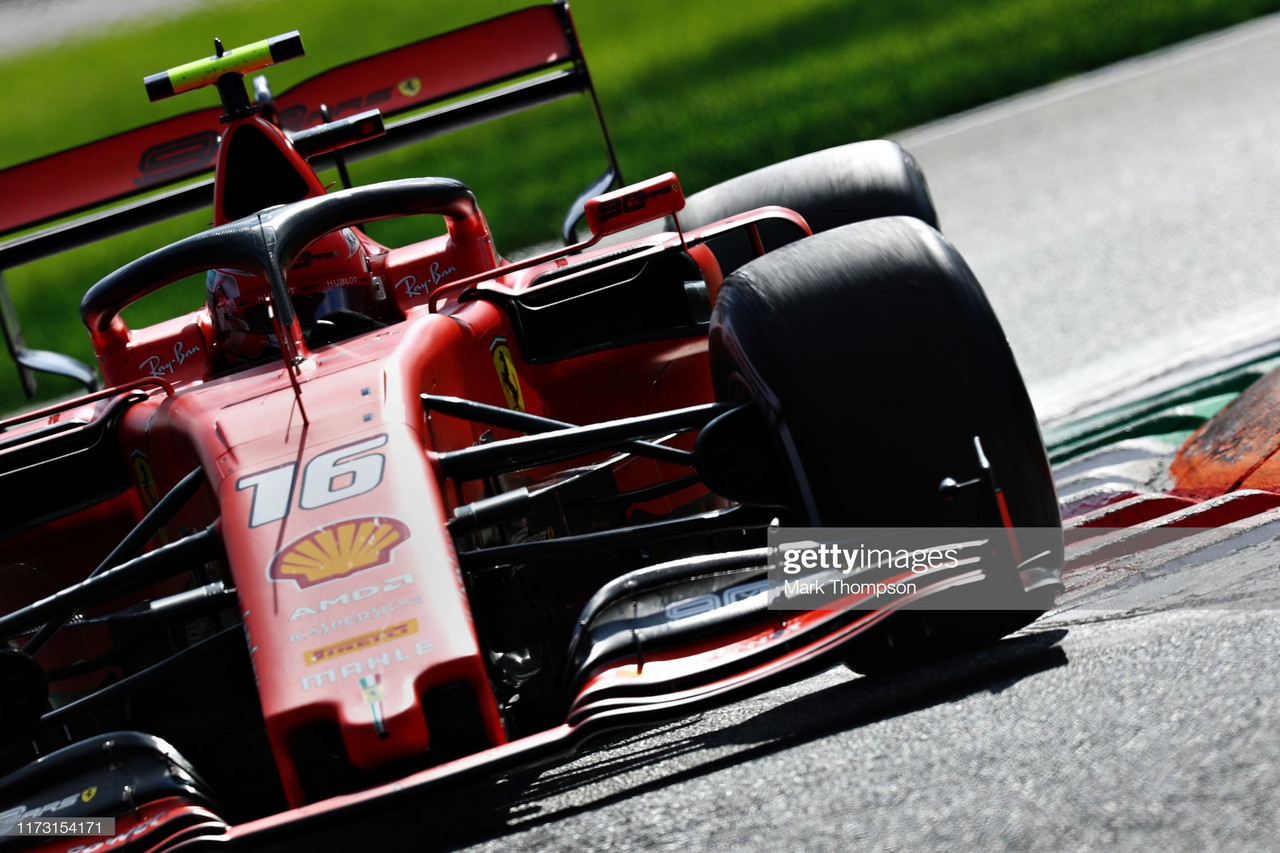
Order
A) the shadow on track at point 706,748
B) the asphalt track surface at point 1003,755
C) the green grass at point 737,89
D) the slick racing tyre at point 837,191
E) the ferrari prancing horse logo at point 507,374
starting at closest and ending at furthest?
the asphalt track surface at point 1003,755, the shadow on track at point 706,748, the ferrari prancing horse logo at point 507,374, the slick racing tyre at point 837,191, the green grass at point 737,89

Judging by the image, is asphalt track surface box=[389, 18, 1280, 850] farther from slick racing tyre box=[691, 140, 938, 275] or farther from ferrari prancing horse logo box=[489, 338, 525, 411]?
slick racing tyre box=[691, 140, 938, 275]

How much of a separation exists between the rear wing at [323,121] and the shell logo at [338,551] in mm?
2496

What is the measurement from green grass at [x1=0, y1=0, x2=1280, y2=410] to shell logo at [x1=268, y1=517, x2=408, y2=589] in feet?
30.7

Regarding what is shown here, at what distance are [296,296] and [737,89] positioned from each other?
1117 centimetres

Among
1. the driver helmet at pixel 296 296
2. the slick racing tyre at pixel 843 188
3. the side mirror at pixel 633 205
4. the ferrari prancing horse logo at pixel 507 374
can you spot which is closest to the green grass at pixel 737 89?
the slick racing tyre at pixel 843 188

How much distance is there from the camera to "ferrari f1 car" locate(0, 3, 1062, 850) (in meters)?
2.66

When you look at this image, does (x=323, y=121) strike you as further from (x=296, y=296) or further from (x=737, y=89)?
(x=737, y=89)

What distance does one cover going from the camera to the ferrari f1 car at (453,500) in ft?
8.74

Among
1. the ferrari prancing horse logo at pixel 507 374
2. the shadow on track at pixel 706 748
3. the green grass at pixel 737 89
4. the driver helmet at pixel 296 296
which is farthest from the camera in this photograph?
the green grass at pixel 737 89

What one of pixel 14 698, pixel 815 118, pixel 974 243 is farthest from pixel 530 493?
pixel 815 118

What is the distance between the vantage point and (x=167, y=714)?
3.25 m

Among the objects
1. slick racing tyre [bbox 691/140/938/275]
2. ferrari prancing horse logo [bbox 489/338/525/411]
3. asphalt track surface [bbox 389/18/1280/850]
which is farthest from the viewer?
slick racing tyre [bbox 691/140/938/275]

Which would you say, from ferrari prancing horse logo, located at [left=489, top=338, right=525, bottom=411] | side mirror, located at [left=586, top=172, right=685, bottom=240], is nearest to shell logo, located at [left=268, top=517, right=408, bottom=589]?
side mirror, located at [left=586, top=172, right=685, bottom=240]

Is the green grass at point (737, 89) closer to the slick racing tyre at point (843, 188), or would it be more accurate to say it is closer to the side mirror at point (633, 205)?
the slick racing tyre at point (843, 188)
